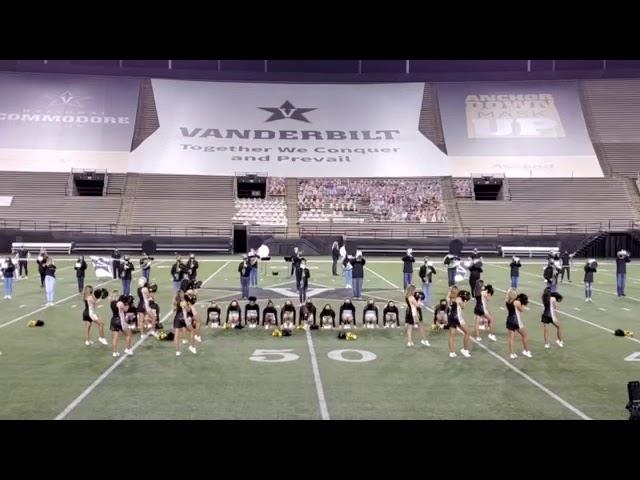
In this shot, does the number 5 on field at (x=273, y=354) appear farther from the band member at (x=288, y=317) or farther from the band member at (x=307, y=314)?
the band member at (x=307, y=314)

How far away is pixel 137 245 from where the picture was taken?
40719 millimetres

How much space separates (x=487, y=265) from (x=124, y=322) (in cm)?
2680

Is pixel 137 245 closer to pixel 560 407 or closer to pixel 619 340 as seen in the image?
pixel 619 340

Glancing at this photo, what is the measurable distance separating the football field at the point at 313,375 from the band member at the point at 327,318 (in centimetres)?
60

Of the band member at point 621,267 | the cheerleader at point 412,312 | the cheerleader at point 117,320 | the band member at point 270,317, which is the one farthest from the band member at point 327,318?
the band member at point 621,267

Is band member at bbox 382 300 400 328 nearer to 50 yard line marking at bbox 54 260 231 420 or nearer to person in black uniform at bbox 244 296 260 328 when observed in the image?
person in black uniform at bbox 244 296 260 328

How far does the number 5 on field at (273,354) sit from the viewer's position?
12242 millimetres

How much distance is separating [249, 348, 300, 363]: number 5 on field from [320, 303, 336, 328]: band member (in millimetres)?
2418

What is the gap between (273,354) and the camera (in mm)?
12766

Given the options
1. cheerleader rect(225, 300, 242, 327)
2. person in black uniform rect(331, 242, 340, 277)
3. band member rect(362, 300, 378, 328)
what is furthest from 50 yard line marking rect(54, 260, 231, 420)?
person in black uniform rect(331, 242, 340, 277)

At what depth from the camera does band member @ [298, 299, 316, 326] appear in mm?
15328

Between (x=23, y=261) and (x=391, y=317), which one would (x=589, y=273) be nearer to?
(x=391, y=317)
